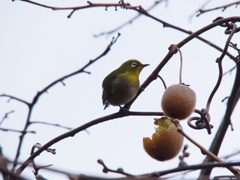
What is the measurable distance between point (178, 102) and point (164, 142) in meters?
0.26

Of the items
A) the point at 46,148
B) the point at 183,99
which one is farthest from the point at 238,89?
the point at 46,148

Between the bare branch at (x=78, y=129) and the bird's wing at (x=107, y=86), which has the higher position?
the bird's wing at (x=107, y=86)

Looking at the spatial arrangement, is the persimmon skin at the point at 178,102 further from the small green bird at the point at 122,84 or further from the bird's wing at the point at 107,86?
the bird's wing at the point at 107,86

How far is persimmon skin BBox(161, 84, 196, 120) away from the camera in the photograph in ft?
6.29

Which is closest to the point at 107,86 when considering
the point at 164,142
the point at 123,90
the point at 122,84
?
the point at 122,84

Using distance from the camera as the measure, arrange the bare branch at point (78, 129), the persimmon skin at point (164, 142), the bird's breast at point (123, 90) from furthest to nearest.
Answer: the bird's breast at point (123, 90)
the persimmon skin at point (164, 142)
the bare branch at point (78, 129)

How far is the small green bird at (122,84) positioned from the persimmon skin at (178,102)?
1346mm

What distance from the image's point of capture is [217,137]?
214 centimetres

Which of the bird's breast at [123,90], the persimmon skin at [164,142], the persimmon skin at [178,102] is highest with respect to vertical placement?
the bird's breast at [123,90]

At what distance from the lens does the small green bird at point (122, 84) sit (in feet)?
11.0

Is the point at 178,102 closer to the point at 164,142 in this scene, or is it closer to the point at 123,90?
the point at 164,142

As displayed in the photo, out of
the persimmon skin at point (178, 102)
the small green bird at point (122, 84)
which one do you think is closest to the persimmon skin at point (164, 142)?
the persimmon skin at point (178, 102)

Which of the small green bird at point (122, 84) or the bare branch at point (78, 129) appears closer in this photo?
the bare branch at point (78, 129)

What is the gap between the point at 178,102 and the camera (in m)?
1.91
